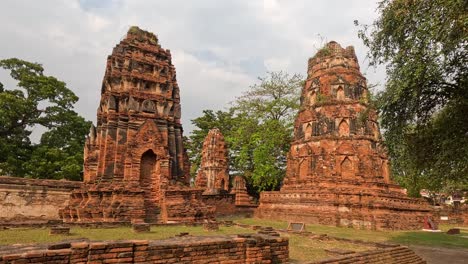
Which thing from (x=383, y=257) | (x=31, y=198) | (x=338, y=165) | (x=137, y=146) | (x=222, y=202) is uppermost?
(x=137, y=146)

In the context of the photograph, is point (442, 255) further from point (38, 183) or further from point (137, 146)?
point (38, 183)

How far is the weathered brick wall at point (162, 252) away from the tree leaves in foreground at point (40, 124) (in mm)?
20337

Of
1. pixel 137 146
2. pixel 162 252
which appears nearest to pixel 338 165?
pixel 137 146

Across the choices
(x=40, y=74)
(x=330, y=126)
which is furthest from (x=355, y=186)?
(x=40, y=74)

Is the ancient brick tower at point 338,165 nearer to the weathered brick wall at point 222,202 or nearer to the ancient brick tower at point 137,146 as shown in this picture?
the weathered brick wall at point 222,202

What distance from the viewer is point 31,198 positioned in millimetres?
18281

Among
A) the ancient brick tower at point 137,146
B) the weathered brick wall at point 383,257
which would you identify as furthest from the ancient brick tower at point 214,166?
the weathered brick wall at point 383,257

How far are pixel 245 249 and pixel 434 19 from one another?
6.52 m

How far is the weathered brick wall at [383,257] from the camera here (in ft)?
27.4

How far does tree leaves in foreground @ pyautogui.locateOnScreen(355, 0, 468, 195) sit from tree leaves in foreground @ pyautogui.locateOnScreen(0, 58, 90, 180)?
21683 millimetres

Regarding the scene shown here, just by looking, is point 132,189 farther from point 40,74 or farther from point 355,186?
point 40,74

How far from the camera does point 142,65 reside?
1845cm

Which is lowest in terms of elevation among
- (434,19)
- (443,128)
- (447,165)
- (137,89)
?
(447,165)

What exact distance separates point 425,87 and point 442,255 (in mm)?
6361
